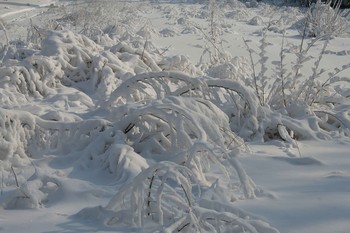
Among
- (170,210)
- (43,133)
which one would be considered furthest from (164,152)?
(170,210)

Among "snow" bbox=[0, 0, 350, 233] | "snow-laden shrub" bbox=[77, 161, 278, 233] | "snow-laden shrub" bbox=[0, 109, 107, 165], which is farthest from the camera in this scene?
"snow-laden shrub" bbox=[0, 109, 107, 165]

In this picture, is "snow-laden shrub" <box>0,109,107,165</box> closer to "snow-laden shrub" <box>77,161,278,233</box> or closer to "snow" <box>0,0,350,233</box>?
"snow" <box>0,0,350,233</box>

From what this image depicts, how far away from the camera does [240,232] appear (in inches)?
72.3

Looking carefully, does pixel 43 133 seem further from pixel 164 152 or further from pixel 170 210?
pixel 170 210

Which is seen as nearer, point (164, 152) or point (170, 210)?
point (170, 210)

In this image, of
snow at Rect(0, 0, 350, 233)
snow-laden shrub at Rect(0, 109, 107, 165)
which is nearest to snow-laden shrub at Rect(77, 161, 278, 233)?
snow at Rect(0, 0, 350, 233)

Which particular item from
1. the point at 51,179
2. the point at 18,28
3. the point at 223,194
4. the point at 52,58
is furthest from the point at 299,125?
the point at 18,28

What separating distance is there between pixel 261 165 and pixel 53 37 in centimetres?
329

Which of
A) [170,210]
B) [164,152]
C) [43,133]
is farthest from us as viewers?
[43,133]

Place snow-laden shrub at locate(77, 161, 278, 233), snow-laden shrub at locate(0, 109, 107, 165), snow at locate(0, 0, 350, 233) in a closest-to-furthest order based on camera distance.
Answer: snow-laden shrub at locate(77, 161, 278, 233)
snow at locate(0, 0, 350, 233)
snow-laden shrub at locate(0, 109, 107, 165)

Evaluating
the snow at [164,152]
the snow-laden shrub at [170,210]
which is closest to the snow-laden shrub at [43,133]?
the snow at [164,152]

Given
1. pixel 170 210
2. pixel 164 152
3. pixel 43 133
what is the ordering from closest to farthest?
pixel 170 210, pixel 164 152, pixel 43 133

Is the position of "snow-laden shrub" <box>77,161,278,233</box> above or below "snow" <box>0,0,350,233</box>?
above

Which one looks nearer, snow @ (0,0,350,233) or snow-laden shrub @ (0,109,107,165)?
snow @ (0,0,350,233)
